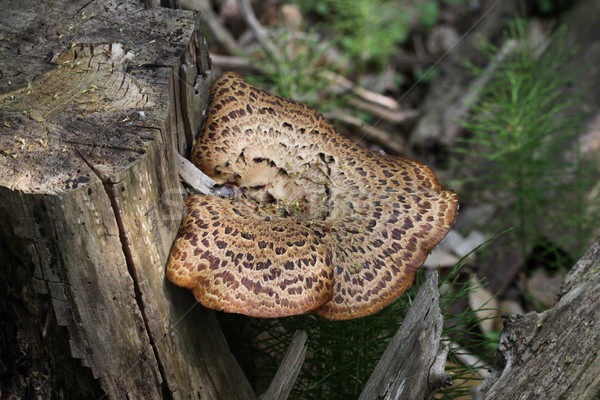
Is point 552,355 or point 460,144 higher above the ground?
point 552,355

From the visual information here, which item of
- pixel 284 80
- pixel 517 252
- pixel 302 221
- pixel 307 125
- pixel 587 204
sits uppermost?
pixel 307 125

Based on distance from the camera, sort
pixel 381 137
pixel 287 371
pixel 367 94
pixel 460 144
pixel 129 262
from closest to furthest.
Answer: pixel 129 262 < pixel 287 371 < pixel 460 144 < pixel 381 137 < pixel 367 94

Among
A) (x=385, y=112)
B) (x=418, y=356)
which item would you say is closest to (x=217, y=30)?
(x=385, y=112)

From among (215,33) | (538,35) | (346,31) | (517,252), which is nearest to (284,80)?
(215,33)

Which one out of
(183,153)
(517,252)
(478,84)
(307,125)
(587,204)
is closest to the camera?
(183,153)

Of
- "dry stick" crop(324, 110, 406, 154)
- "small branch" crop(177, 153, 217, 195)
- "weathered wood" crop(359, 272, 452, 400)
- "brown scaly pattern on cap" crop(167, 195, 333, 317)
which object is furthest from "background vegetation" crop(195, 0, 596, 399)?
"small branch" crop(177, 153, 217, 195)

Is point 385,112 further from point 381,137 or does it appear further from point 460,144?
point 460,144

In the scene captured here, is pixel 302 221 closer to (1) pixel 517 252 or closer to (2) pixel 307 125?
(2) pixel 307 125

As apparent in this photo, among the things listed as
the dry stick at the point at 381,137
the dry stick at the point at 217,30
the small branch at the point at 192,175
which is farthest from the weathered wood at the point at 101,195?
the dry stick at the point at 217,30
